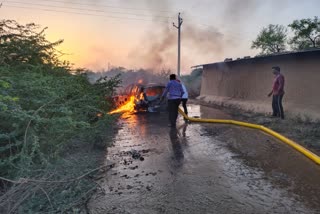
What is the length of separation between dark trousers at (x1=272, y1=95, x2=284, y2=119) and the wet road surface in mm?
3063

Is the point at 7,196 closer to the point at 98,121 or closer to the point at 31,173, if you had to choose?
the point at 31,173

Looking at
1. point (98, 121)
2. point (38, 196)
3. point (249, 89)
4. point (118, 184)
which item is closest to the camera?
point (38, 196)

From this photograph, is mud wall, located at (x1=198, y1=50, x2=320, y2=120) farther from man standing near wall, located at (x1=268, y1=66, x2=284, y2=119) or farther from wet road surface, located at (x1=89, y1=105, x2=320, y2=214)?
wet road surface, located at (x1=89, y1=105, x2=320, y2=214)

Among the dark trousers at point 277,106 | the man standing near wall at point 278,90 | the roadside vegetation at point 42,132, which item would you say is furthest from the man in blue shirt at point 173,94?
the dark trousers at point 277,106

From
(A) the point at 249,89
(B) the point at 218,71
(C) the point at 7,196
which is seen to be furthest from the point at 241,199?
(B) the point at 218,71

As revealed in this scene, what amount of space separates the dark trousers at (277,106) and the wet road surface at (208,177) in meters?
3.06

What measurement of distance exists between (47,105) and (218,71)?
17316mm

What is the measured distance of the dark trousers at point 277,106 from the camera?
39.8 ft

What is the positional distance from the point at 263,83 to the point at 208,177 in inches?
438

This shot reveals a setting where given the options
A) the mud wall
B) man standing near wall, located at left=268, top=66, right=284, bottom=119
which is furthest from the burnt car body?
man standing near wall, located at left=268, top=66, right=284, bottom=119

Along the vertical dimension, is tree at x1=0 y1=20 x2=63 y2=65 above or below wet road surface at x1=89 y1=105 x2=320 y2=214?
above

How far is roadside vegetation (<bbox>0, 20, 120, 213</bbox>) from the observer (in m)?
4.57

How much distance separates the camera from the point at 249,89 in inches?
679

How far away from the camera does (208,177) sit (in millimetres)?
5766
